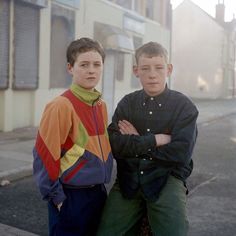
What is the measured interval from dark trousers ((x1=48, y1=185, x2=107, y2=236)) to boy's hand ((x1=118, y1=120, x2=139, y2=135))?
1.27 feet

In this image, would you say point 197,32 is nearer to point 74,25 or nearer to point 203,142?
point 74,25

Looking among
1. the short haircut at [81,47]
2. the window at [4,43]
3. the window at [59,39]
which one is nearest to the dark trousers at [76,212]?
the short haircut at [81,47]

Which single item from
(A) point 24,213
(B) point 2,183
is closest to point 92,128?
(A) point 24,213

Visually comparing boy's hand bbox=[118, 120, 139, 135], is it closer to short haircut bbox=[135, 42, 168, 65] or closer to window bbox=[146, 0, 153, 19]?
short haircut bbox=[135, 42, 168, 65]

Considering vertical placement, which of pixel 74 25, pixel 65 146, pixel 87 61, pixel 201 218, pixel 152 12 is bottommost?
pixel 201 218

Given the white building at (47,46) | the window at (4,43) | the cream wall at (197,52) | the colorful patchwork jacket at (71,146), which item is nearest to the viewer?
the colorful patchwork jacket at (71,146)

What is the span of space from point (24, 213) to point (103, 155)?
2.63m

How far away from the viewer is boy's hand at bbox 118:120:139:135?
105 inches

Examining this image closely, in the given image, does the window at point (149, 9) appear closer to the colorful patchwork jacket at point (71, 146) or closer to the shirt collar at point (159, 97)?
the shirt collar at point (159, 97)

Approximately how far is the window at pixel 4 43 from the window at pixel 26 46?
31 cm

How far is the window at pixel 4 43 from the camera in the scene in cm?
1117

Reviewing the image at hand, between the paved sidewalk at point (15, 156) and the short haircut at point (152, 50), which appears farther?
the paved sidewalk at point (15, 156)

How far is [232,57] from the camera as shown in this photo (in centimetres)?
4147

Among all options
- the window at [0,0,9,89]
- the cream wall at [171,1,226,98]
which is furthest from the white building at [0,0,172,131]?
the cream wall at [171,1,226,98]
